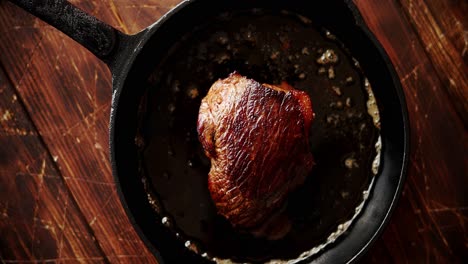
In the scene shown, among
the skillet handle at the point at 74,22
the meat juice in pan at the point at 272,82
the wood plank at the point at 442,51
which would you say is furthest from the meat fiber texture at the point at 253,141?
the wood plank at the point at 442,51

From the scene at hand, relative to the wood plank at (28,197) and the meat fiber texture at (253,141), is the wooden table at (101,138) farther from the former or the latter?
the meat fiber texture at (253,141)

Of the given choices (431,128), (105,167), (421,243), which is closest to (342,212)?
(421,243)

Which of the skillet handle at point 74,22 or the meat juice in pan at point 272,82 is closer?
the skillet handle at point 74,22

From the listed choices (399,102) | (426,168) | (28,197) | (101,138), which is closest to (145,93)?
(101,138)

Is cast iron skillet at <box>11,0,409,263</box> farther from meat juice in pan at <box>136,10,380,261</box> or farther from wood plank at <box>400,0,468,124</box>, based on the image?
wood plank at <box>400,0,468,124</box>

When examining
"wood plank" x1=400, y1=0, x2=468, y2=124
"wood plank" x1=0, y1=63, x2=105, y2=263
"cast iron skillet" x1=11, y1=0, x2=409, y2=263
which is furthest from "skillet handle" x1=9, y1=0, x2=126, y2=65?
"wood plank" x1=400, y1=0, x2=468, y2=124

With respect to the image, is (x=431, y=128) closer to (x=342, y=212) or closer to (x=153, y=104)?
(x=342, y=212)
